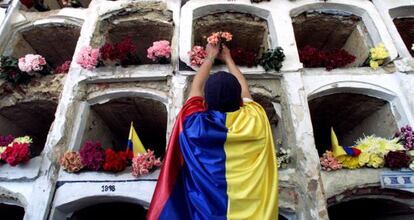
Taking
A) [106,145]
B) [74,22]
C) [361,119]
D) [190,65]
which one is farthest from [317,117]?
[74,22]

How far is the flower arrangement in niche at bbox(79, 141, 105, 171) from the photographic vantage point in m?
6.96

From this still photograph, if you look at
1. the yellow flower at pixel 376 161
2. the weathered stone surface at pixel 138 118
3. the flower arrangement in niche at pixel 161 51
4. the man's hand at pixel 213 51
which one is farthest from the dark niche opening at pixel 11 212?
the yellow flower at pixel 376 161

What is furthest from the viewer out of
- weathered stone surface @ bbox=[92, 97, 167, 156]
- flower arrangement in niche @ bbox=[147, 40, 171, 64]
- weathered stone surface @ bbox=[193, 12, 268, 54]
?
weathered stone surface @ bbox=[193, 12, 268, 54]

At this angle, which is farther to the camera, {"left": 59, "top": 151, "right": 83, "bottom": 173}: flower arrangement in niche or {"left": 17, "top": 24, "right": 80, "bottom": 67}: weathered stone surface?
{"left": 17, "top": 24, "right": 80, "bottom": 67}: weathered stone surface

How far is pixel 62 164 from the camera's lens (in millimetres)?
7039

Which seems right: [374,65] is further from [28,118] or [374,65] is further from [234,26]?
[28,118]

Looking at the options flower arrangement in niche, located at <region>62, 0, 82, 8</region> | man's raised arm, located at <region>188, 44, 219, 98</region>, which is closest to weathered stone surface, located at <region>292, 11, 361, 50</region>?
man's raised arm, located at <region>188, 44, 219, 98</region>

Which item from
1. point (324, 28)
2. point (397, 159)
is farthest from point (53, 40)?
point (397, 159)

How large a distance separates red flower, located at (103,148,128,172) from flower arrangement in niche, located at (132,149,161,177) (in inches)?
9.3

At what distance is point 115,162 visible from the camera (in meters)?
6.87

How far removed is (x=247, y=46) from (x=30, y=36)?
21.2 feet

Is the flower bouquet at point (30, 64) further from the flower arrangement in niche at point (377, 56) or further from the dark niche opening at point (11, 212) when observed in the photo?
the flower arrangement in niche at point (377, 56)

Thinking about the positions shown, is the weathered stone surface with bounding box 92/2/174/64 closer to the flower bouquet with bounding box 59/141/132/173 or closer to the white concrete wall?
the white concrete wall

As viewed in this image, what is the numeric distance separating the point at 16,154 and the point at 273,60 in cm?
588
